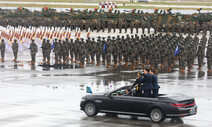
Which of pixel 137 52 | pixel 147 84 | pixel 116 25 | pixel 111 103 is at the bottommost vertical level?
pixel 111 103

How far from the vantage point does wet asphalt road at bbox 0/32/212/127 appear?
1585 cm

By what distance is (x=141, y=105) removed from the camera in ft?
52.0

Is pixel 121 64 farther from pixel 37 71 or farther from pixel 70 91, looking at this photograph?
pixel 70 91

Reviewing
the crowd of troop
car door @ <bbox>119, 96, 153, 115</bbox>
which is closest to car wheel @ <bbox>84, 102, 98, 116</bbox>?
car door @ <bbox>119, 96, 153, 115</bbox>

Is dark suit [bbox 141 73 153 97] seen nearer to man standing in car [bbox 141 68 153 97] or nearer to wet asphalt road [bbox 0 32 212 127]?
man standing in car [bbox 141 68 153 97]

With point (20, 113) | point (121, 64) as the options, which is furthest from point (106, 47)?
point (20, 113)

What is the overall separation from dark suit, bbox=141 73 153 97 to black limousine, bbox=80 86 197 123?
0.94ft

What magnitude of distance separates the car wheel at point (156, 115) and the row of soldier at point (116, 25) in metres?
35.1

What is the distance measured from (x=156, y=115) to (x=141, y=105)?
0.52 meters

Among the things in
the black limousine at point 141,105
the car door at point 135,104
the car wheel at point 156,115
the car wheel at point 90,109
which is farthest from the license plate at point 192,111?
the car wheel at point 90,109

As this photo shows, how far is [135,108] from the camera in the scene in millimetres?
15961

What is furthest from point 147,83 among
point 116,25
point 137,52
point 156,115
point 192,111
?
point 116,25

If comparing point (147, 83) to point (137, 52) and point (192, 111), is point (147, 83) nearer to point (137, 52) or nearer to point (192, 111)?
point (192, 111)

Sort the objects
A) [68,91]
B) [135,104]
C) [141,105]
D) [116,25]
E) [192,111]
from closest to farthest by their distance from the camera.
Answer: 1. [192,111]
2. [141,105]
3. [135,104]
4. [68,91]
5. [116,25]
